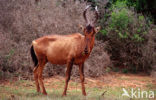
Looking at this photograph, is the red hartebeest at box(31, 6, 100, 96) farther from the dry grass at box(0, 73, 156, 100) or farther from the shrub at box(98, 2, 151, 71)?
the shrub at box(98, 2, 151, 71)

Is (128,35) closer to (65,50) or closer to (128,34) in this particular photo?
(128,34)

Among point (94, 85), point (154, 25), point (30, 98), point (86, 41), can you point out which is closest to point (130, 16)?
point (154, 25)

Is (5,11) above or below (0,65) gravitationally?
above

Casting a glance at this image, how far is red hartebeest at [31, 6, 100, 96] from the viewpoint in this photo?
8.94m

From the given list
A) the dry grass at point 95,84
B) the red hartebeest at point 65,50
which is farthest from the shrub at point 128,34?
the red hartebeest at point 65,50

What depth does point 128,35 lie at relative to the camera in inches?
656

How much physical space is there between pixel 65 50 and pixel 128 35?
826cm

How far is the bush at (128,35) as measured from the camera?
16625 millimetres

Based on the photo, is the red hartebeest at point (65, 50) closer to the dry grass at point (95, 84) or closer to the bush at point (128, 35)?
the dry grass at point (95, 84)

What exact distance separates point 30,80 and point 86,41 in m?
5.58

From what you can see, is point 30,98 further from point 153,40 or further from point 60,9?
point 153,40

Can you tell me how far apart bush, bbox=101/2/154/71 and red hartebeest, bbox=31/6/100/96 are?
296 inches

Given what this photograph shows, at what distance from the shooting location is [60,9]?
15.5m

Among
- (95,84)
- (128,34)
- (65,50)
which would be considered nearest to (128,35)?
(128,34)
